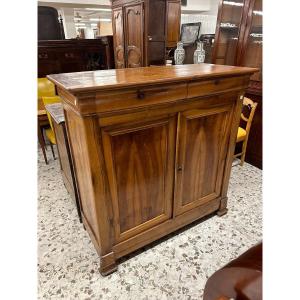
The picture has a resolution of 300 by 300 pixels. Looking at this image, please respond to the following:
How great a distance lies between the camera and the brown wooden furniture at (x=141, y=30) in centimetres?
364

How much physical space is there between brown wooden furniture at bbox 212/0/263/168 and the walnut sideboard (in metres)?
1.16

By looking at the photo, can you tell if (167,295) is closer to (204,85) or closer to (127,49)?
(204,85)

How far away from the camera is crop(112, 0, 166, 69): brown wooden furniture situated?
3645 millimetres

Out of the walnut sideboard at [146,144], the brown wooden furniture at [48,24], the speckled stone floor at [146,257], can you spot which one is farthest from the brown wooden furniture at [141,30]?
the speckled stone floor at [146,257]

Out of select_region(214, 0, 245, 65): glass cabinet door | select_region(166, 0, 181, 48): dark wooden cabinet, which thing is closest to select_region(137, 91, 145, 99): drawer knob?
select_region(214, 0, 245, 65): glass cabinet door

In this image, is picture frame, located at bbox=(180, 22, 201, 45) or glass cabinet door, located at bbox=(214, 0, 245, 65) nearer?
glass cabinet door, located at bbox=(214, 0, 245, 65)

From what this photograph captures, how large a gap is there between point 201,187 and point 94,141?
0.93 m

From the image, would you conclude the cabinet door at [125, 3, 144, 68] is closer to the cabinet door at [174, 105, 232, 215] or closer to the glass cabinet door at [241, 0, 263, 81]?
the glass cabinet door at [241, 0, 263, 81]

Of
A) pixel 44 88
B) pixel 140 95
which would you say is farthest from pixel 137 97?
pixel 44 88

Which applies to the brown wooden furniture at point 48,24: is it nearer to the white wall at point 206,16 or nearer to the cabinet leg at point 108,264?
the white wall at point 206,16
